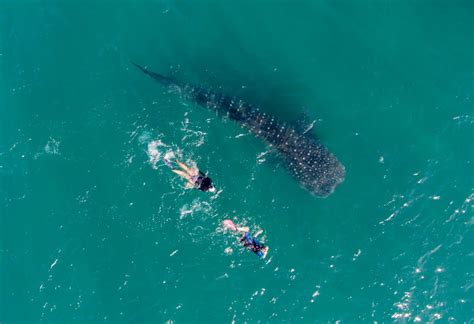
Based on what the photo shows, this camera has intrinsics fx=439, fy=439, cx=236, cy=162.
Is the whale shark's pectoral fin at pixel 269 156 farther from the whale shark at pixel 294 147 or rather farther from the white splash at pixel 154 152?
the white splash at pixel 154 152

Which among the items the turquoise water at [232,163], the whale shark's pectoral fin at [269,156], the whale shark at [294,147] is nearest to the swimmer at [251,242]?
the turquoise water at [232,163]

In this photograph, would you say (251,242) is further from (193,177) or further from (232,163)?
(193,177)

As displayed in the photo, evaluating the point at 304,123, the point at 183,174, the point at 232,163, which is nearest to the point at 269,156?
the point at 232,163

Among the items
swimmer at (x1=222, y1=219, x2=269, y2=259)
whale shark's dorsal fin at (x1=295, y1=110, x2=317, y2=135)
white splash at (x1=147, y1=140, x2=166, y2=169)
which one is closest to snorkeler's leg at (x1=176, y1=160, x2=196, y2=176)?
white splash at (x1=147, y1=140, x2=166, y2=169)

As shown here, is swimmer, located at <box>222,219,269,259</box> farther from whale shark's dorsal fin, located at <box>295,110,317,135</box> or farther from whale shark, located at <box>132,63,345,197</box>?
whale shark's dorsal fin, located at <box>295,110,317,135</box>

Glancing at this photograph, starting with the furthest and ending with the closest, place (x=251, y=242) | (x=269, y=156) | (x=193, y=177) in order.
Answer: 1. (x=269, y=156)
2. (x=193, y=177)
3. (x=251, y=242)
